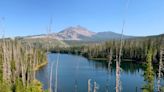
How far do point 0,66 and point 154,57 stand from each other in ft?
244

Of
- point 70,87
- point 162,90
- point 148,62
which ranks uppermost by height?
point 148,62

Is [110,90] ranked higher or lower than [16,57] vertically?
lower

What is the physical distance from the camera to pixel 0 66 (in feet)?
186

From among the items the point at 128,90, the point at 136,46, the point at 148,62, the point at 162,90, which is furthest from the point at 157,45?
the point at 162,90

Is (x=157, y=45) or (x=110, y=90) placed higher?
(x=157, y=45)

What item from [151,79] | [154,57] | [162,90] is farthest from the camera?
[154,57]

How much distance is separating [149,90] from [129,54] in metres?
113

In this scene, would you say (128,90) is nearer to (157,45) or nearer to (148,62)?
(148,62)

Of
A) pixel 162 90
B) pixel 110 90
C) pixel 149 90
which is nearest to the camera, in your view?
pixel 162 90

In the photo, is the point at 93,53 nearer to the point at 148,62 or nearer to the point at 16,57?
the point at 16,57

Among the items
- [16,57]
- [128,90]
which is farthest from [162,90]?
[16,57]

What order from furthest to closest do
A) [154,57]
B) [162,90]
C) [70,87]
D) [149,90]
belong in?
[154,57] < [70,87] < [149,90] < [162,90]

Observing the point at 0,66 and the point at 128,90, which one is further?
the point at 128,90

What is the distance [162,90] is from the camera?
122 feet
